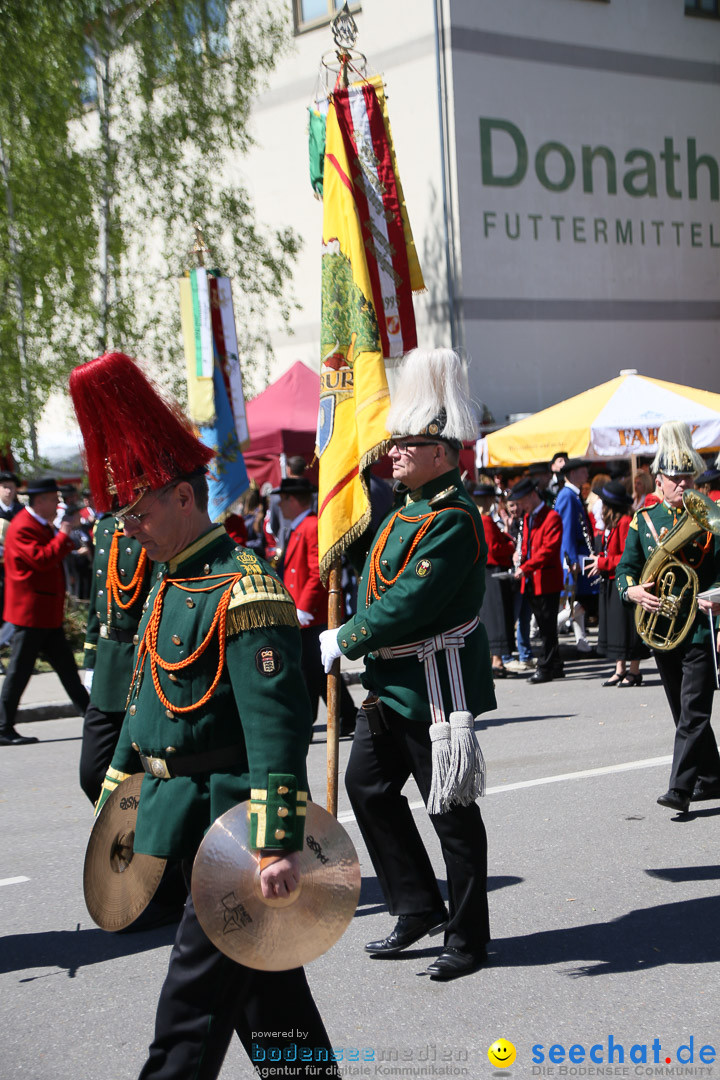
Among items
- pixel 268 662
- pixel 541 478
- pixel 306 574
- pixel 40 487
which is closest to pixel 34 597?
pixel 40 487

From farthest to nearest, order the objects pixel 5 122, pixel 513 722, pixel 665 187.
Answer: pixel 665 187
pixel 5 122
pixel 513 722

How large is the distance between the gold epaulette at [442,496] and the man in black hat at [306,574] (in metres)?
4.27

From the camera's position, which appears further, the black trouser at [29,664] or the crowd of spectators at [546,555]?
the crowd of spectators at [546,555]

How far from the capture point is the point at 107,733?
5738mm

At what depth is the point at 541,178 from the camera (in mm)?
22719

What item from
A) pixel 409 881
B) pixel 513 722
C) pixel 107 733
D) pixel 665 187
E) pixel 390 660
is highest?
pixel 665 187

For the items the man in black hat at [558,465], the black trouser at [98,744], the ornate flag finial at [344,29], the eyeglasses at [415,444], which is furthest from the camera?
the man in black hat at [558,465]

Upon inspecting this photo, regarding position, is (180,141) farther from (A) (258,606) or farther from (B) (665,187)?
(A) (258,606)

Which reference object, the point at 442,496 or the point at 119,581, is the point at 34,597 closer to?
the point at 119,581

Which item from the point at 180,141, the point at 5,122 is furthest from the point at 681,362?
the point at 5,122

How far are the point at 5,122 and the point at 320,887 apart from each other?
59.5ft

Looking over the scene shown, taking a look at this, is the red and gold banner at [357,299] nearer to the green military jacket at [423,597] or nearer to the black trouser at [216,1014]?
the green military jacket at [423,597]

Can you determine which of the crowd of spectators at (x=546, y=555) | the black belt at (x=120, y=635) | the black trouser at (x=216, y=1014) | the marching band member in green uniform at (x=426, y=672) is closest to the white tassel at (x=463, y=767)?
the marching band member in green uniform at (x=426, y=672)

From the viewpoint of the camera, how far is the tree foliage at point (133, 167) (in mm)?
18859
